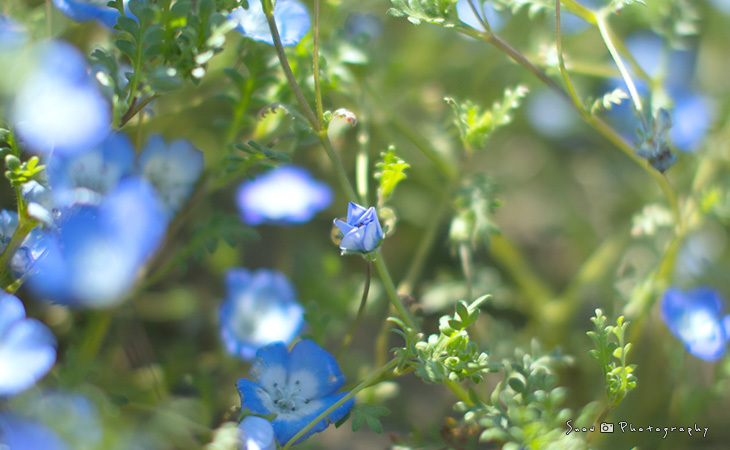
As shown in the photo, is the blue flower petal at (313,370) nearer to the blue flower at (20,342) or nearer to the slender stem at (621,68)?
the blue flower at (20,342)

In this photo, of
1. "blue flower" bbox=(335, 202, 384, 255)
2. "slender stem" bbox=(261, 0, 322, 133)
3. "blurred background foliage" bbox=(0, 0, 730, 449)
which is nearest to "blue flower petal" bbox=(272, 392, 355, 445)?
"blurred background foliage" bbox=(0, 0, 730, 449)

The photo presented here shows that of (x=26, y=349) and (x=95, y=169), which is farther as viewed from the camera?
(x=95, y=169)

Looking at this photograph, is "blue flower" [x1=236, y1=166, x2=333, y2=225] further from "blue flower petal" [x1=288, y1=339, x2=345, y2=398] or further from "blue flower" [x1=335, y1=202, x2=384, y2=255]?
"blue flower" [x1=335, y1=202, x2=384, y2=255]

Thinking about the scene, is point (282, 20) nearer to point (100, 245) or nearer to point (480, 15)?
point (100, 245)

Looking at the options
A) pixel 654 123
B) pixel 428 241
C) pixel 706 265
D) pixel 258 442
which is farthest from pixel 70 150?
pixel 706 265

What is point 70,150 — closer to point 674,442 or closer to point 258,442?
point 258,442

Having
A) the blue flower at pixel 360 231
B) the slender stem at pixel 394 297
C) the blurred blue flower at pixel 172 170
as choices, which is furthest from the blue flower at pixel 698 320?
the blurred blue flower at pixel 172 170

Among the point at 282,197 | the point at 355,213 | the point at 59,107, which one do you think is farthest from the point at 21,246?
the point at 282,197
